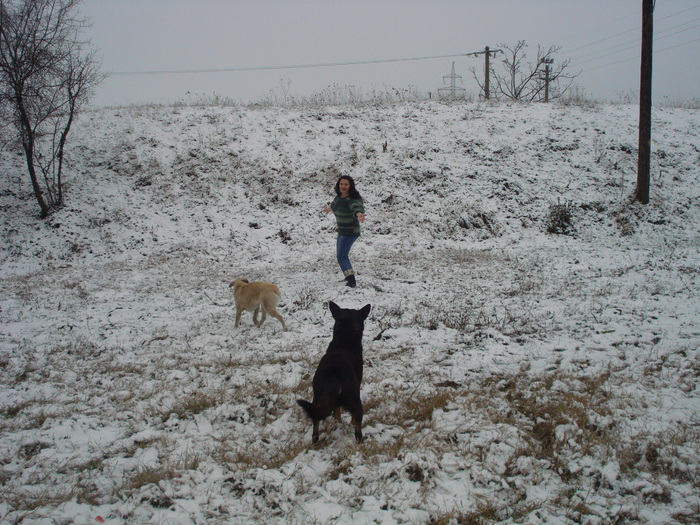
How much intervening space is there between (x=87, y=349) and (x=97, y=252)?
776 cm

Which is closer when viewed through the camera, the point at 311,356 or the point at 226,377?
the point at 226,377

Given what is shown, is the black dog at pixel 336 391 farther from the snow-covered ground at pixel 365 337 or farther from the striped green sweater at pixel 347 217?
the striped green sweater at pixel 347 217

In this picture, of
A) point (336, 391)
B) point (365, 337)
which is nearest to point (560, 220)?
point (365, 337)

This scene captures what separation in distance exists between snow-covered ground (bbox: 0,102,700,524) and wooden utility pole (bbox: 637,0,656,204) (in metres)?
0.77

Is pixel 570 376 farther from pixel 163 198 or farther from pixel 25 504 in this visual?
pixel 163 198

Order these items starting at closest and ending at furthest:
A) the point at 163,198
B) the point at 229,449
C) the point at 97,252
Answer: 1. the point at 229,449
2. the point at 97,252
3. the point at 163,198

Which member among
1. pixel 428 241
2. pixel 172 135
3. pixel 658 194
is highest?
pixel 172 135

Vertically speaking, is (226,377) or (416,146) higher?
(416,146)

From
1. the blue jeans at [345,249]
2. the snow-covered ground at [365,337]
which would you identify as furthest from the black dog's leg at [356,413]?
the blue jeans at [345,249]

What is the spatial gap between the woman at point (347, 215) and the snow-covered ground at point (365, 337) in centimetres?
A: 56

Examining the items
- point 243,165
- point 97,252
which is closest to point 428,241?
point 243,165

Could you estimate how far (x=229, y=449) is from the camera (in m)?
3.71

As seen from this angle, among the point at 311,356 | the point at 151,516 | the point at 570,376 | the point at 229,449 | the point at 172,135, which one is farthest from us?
the point at 172,135

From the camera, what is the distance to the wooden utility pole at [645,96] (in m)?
13.1
